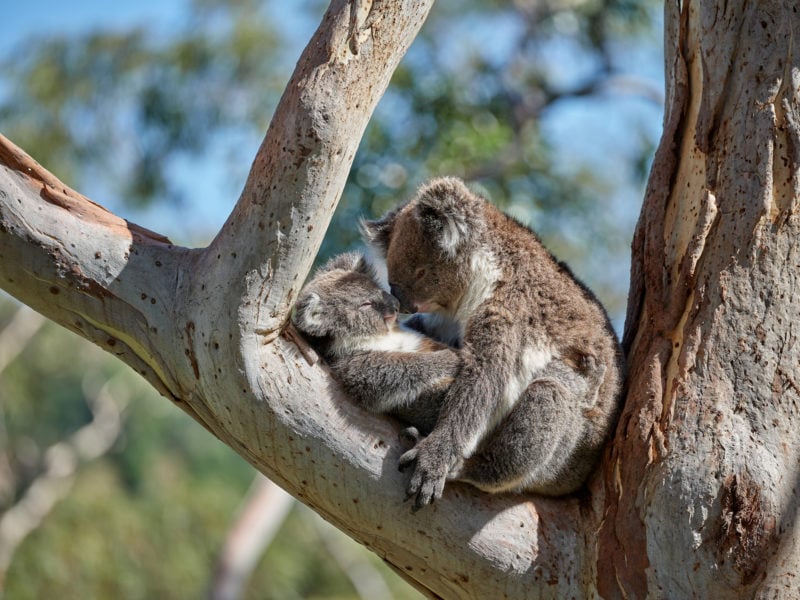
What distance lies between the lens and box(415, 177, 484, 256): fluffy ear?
3705mm

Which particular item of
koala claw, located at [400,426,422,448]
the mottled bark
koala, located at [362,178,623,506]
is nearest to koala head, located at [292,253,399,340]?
koala, located at [362,178,623,506]

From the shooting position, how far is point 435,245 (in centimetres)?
380

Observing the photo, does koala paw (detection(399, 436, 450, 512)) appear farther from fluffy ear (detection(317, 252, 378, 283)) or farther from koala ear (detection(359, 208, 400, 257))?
koala ear (detection(359, 208, 400, 257))

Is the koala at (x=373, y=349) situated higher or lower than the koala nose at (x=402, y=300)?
lower

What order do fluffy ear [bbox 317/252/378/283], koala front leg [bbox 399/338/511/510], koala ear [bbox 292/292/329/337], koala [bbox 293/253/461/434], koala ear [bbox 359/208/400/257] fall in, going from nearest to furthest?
1. koala front leg [bbox 399/338/511/510]
2. koala [bbox 293/253/461/434]
3. koala ear [bbox 292/292/329/337]
4. fluffy ear [bbox 317/252/378/283]
5. koala ear [bbox 359/208/400/257]

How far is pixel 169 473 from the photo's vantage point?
1861cm

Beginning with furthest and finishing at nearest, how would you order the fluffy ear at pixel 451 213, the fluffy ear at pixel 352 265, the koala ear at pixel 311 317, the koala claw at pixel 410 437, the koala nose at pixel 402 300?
1. the fluffy ear at pixel 352 265
2. the koala nose at pixel 402 300
3. the fluffy ear at pixel 451 213
4. the koala ear at pixel 311 317
5. the koala claw at pixel 410 437

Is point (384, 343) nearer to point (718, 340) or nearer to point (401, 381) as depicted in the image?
point (401, 381)

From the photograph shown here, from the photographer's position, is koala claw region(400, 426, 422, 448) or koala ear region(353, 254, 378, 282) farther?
koala ear region(353, 254, 378, 282)

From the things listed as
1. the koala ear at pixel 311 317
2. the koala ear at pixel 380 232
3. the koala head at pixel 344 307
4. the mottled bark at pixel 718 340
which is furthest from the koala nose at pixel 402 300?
the mottled bark at pixel 718 340

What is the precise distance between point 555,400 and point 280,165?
4.33 ft

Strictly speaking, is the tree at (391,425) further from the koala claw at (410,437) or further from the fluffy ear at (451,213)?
the fluffy ear at (451,213)

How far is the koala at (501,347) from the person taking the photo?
10.3ft

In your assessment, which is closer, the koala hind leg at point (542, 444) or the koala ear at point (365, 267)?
the koala hind leg at point (542, 444)
